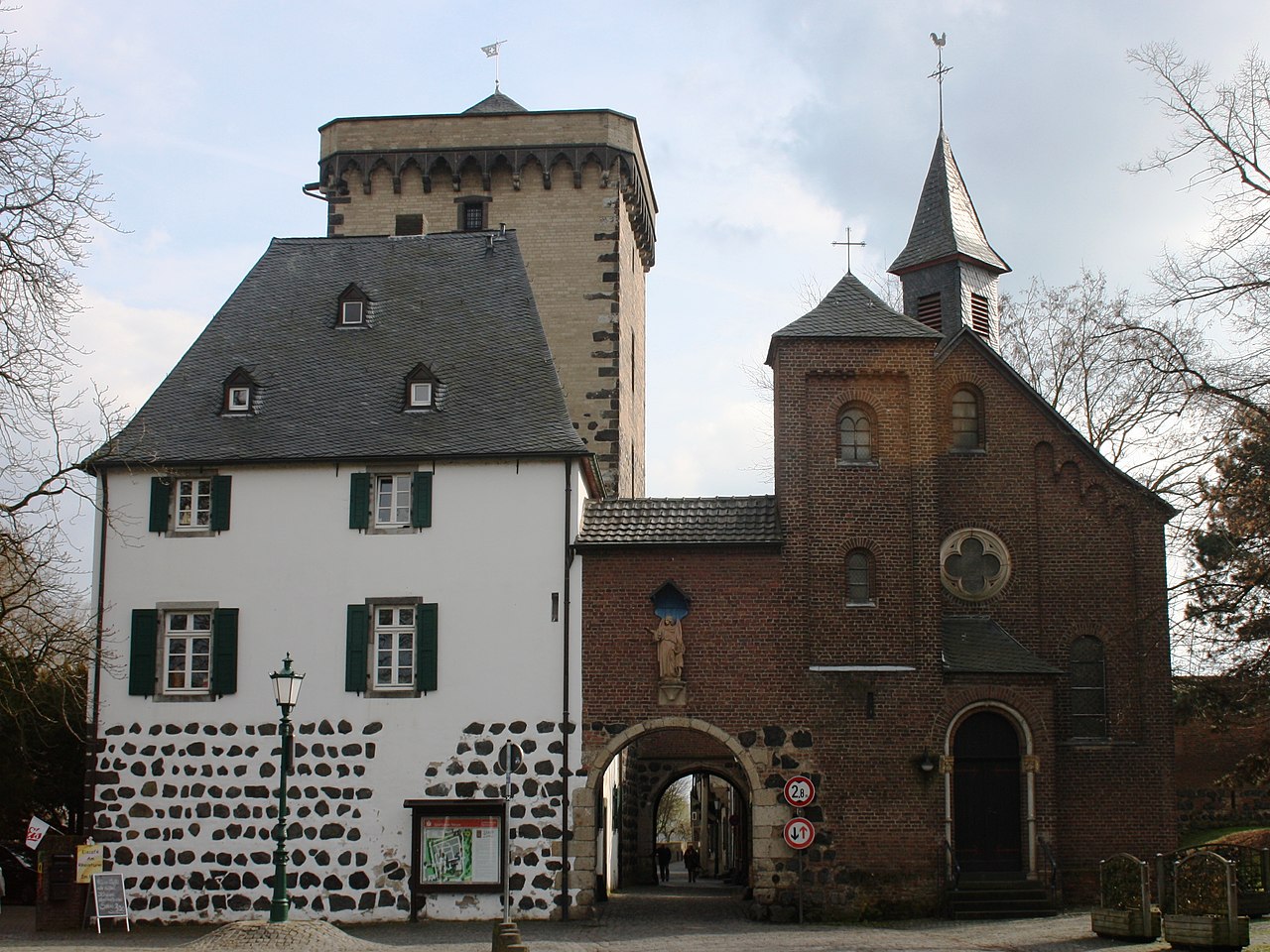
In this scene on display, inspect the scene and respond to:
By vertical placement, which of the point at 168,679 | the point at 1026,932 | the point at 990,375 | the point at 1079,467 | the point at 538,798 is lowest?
the point at 1026,932

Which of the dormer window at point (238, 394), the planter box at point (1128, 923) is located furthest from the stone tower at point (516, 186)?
the planter box at point (1128, 923)

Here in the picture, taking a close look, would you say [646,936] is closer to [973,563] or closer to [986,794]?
[986,794]

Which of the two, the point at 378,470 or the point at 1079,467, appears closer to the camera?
the point at 378,470

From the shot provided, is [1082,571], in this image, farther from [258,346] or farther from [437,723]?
[258,346]

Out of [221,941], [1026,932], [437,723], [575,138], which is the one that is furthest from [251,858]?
[575,138]

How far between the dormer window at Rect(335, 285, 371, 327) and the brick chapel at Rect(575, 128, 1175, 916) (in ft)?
19.9

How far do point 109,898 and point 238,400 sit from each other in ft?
28.0

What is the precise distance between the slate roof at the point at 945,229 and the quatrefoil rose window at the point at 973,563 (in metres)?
6.54

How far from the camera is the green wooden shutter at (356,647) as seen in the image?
81.6 ft

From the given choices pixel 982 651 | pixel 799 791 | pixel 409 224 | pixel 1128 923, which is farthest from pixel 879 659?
pixel 409 224

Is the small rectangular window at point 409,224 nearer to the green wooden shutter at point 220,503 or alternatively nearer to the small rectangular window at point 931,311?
the green wooden shutter at point 220,503

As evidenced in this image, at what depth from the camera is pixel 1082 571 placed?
27.8m

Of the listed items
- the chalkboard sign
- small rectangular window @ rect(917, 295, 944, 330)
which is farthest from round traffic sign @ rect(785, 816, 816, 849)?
small rectangular window @ rect(917, 295, 944, 330)

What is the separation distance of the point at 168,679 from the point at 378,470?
4828mm
